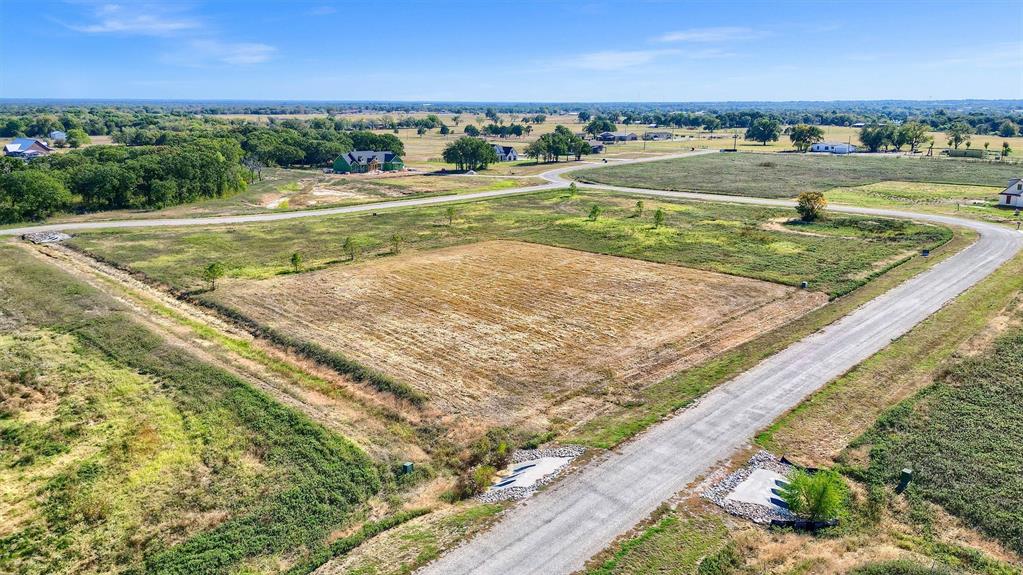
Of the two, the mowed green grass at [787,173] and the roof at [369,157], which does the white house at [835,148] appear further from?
the roof at [369,157]

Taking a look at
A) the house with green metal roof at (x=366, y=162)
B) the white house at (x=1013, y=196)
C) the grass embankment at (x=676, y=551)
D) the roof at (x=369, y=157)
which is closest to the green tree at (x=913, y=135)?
the white house at (x=1013, y=196)

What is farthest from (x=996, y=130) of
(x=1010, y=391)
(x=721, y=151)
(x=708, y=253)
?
(x=1010, y=391)

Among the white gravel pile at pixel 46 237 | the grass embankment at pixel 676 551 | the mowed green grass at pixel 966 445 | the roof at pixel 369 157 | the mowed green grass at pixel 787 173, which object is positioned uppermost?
the roof at pixel 369 157

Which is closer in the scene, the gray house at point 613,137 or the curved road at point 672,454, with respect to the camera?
the curved road at point 672,454

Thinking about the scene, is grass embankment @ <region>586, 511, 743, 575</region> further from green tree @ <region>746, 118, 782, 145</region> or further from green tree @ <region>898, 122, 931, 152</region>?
green tree @ <region>746, 118, 782, 145</region>

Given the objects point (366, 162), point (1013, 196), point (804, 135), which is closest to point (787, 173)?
point (1013, 196)

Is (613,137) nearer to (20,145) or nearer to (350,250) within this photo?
(20,145)
